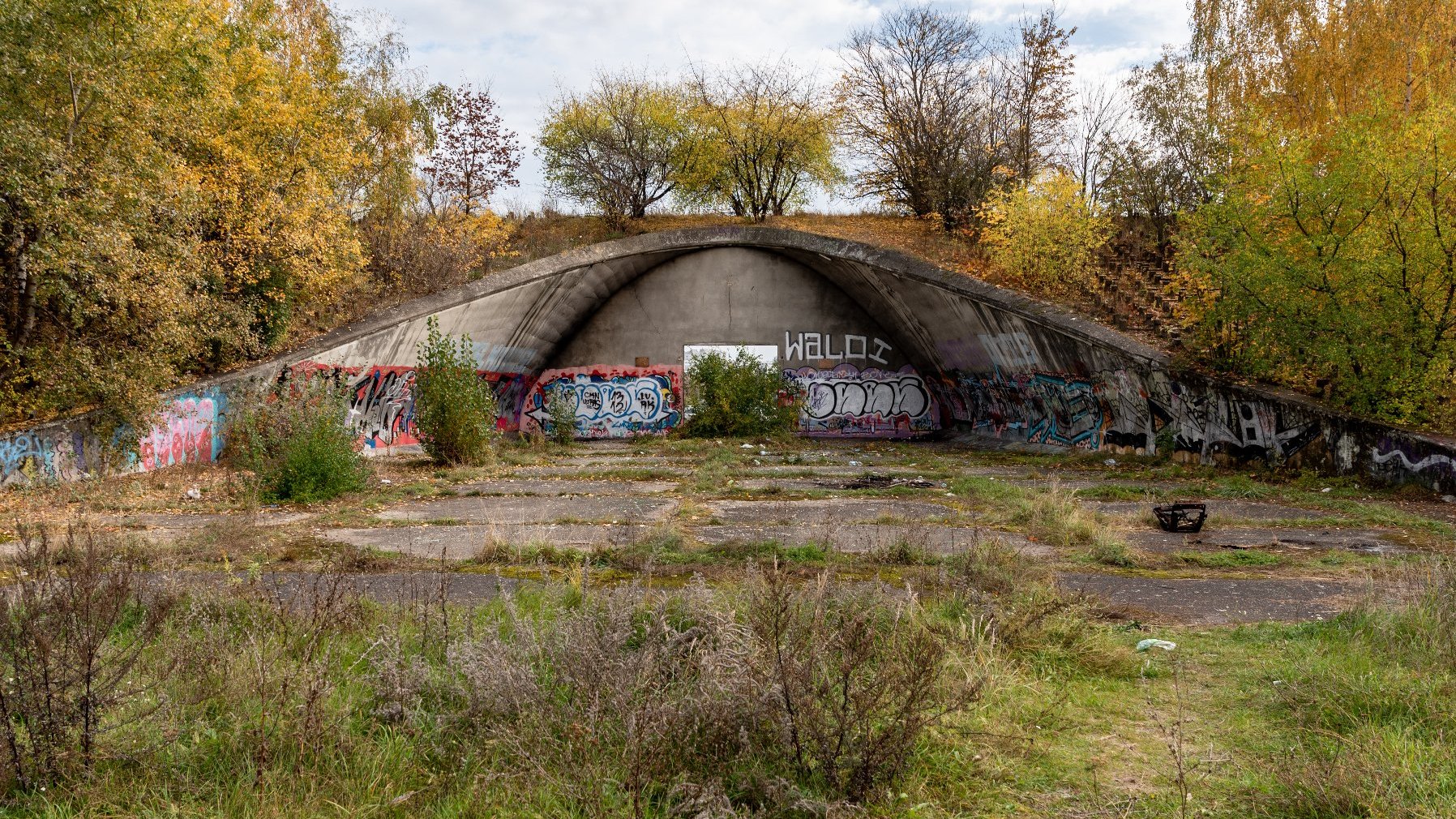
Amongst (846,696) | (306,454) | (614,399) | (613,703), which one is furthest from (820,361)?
(846,696)

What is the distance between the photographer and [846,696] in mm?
3537

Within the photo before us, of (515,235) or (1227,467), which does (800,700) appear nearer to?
(1227,467)

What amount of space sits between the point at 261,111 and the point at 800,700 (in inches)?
666

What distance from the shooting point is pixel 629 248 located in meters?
22.6

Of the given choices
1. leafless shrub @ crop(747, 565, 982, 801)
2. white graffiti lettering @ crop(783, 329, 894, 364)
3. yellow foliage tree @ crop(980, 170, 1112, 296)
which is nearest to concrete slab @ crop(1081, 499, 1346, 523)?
leafless shrub @ crop(747, 565, 982, 801)

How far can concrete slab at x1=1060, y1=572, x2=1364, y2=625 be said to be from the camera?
6078 mm

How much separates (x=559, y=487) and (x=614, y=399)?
11060 mm

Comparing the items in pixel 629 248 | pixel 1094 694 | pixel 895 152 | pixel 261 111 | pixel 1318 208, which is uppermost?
pixel 895 152

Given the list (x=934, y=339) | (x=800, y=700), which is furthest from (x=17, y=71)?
(x=934, y=339)

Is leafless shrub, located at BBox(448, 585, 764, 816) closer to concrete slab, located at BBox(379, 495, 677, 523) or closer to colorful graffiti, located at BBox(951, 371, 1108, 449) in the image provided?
concrete slab, located at BBox(379, 495, 677, 523)

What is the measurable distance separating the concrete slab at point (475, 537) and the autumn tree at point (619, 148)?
19.6 metres

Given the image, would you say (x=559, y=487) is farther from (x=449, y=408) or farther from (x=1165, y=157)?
(x=1165, y=157)

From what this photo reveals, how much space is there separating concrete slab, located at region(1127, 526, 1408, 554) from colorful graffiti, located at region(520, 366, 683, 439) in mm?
16041

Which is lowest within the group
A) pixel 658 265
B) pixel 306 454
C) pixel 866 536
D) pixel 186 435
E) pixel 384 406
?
pixel 866 536
